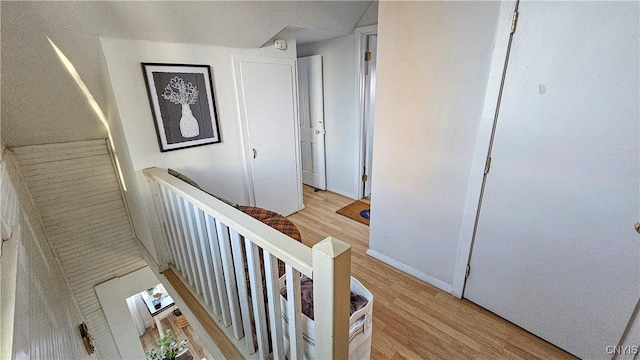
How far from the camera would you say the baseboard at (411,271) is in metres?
1.87

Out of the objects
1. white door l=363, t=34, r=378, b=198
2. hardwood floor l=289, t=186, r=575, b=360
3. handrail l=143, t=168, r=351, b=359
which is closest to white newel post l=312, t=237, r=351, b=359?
handrail l=143, t=168, r=351, b=359

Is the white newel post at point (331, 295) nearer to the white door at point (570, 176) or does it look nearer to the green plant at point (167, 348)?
the white door at point (570, 176)

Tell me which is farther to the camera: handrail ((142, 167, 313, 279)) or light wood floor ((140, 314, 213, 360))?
light wood floor ((140, 314, 213, 360))

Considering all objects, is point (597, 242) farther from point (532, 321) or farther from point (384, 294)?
point (384, 294)

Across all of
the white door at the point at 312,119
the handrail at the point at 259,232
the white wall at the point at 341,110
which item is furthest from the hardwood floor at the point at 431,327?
the white door at the point at 312,119

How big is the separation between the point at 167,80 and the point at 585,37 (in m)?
2.39

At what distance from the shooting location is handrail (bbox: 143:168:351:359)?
687 mm

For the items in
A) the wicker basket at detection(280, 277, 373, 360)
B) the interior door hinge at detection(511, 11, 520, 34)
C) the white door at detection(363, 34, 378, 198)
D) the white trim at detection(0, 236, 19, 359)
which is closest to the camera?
the white trim at detection(0, 236, 19, 359)

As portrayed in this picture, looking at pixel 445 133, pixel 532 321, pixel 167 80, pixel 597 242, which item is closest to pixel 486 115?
pixel 445 133

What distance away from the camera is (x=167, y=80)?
6.09ft

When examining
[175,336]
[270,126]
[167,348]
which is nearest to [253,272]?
[270,126]

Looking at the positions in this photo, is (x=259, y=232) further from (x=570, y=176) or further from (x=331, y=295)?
(x=570, y=176)

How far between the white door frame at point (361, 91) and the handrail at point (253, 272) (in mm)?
2318

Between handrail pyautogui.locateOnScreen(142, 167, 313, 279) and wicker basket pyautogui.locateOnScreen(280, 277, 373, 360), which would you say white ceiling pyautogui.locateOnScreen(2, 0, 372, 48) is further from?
wicker basket pyautogui.locateOnScreen(280, 277, 373, 360)
